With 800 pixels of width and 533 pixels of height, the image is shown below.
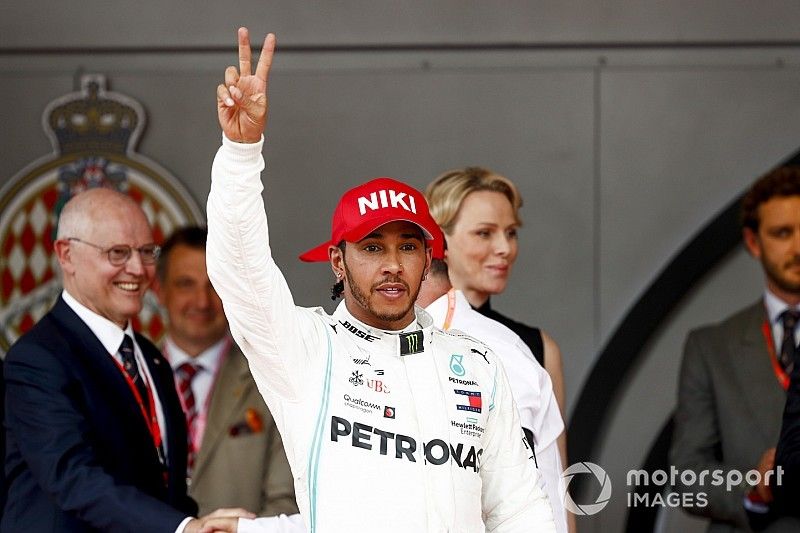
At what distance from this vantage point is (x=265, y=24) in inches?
213

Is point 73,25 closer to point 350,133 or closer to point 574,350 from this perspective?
point 350,133

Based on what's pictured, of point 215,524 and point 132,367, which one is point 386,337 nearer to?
point 215,524

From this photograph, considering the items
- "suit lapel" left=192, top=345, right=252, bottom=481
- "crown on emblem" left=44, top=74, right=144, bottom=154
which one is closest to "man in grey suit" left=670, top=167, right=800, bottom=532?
"suit lapel" left=192, top=345, right=252, bottom=481

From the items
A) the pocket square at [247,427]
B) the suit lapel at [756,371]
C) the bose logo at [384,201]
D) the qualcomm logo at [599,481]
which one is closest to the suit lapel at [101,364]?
the pocket square at [247,427]

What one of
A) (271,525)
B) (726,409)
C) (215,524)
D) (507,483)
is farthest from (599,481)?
(507,483)

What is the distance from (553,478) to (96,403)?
1146 mm

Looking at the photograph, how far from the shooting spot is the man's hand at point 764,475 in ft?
12.0

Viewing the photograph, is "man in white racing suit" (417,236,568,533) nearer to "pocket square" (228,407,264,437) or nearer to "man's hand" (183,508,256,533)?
"man's hand" (183,508,256,533)

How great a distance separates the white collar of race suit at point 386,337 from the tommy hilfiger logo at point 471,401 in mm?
116

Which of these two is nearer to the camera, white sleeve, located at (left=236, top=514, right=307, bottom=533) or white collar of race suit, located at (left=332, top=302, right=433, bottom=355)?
white collar of race suit, located at (left=332, top=302, right=433, bottom=355)

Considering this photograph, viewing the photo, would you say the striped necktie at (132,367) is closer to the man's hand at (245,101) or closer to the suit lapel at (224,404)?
the suit lapel at (224,404)

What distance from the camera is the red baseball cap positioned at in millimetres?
2621

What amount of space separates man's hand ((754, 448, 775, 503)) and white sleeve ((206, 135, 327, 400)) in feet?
5.11

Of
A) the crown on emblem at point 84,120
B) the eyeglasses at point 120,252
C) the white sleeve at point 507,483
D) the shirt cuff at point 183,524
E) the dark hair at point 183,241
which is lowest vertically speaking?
the shirt cuff at point 183,524
